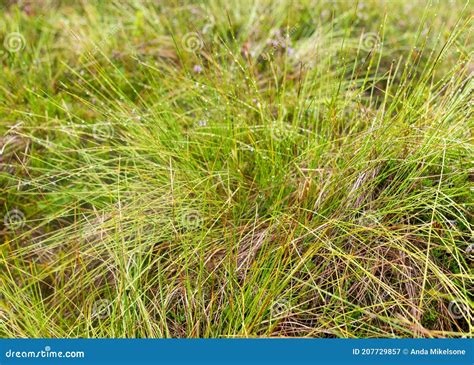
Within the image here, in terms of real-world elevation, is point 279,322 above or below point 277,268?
below

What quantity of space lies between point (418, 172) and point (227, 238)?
0.79 meters

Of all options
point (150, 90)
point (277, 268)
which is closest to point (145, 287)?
point (277, 268)

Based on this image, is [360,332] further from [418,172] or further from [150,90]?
[150,90]

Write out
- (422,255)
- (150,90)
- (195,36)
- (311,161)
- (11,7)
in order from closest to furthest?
(422,255) < (311,161) < (150,90) < (195,36) < (11,7)

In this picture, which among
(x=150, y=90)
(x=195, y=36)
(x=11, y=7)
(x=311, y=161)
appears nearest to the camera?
(x=311, y=161)

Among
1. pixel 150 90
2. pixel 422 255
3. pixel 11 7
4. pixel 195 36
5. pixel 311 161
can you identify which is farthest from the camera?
pixel 11 7

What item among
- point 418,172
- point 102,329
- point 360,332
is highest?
point 418,172

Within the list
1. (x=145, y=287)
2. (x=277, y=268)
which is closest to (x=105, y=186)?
(x=145, y=287)

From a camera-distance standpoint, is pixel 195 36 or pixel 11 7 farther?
pixel 11 7

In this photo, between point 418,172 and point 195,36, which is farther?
point 195,36

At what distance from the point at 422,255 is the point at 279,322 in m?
0.56

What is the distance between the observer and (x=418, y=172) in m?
2.48

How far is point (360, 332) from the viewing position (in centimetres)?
231

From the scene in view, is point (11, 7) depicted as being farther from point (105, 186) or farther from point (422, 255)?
point (422, 255)
